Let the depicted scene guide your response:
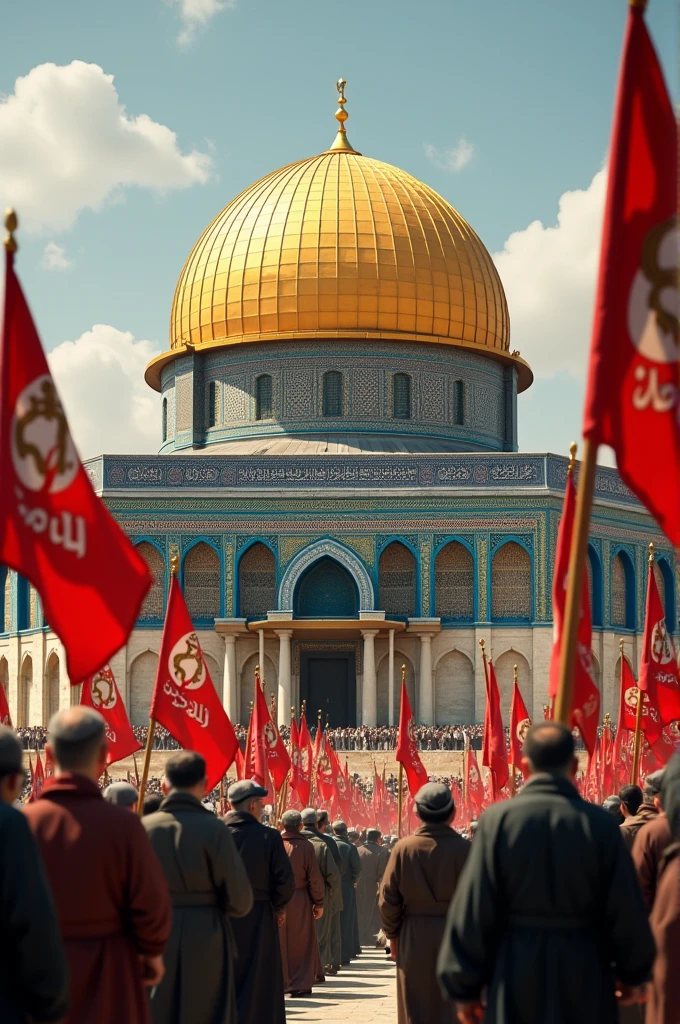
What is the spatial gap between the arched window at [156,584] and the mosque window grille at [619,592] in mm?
11650

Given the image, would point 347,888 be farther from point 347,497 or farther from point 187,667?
point 347,497

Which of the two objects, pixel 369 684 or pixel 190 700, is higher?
pixel 369 684

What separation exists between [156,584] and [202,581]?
1163 mm

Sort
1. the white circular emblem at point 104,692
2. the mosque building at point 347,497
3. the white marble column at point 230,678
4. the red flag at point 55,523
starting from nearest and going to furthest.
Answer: the red flag at point 55,523
the white circular emblem at point 104,692
the white marble column at point 230,678
the mosque building at point 347,497

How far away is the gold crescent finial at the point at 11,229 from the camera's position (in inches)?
289

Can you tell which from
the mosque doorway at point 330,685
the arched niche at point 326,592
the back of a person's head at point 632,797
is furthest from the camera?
the arched niche at point 326,592

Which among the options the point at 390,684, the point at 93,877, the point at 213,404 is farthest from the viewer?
the point at 213,404

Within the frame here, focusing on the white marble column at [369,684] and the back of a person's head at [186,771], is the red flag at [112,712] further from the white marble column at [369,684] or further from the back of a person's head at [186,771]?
the white marble column at [369,684]

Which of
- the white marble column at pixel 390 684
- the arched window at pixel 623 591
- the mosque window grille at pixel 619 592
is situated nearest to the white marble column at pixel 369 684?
the white marble column at pixel 390 684

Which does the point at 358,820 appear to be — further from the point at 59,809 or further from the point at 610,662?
the point at 59,809

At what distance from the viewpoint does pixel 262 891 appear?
399 inches

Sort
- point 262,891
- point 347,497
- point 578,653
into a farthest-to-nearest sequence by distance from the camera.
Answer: point 347,497, point 578,653, point 262,891

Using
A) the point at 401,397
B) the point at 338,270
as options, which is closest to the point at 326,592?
the point at 401,397

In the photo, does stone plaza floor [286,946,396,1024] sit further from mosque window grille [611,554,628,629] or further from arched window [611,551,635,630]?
arched window [611,551,635,630]
